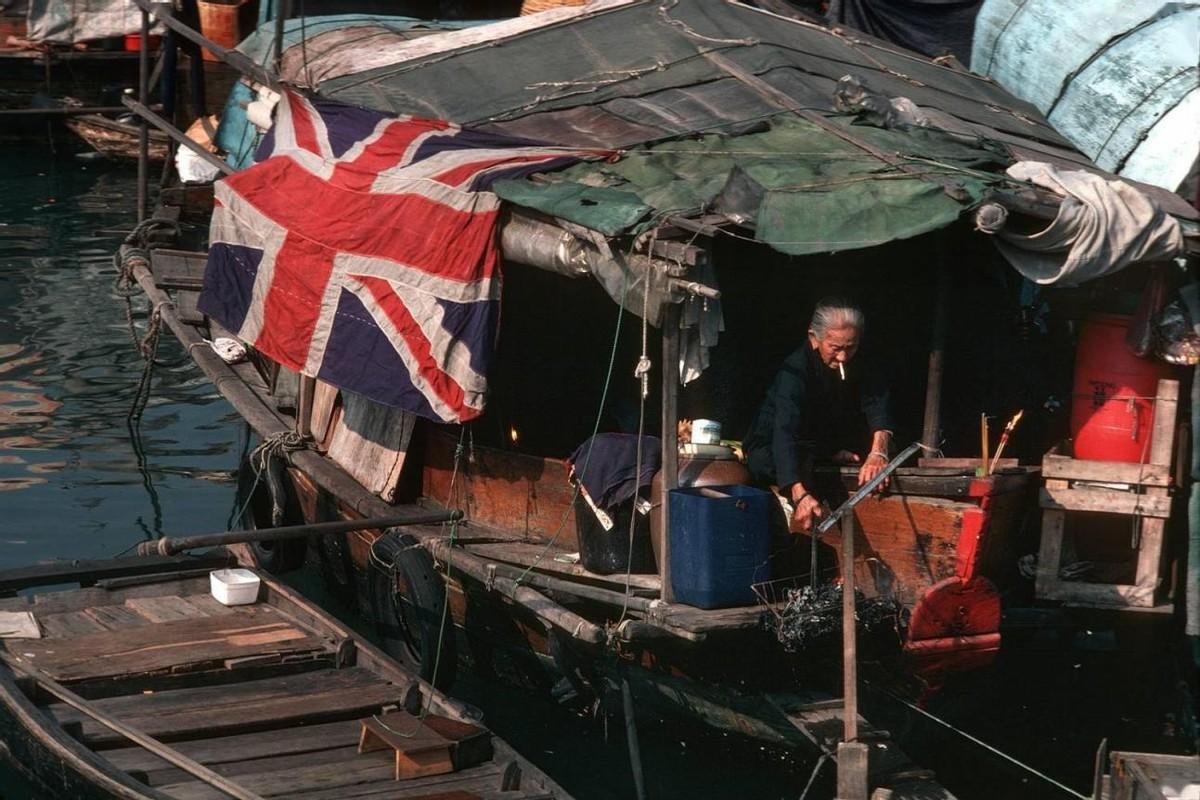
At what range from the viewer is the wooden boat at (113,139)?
25.5 m

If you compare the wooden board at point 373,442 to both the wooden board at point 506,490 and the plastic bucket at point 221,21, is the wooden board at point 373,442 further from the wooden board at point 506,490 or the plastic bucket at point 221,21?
the plastic bucket at point 221,21

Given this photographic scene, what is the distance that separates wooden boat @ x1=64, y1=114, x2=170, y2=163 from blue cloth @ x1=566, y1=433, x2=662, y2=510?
18.9 meters

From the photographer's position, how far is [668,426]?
748 cm

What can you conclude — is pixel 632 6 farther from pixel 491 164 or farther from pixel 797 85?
pixel 491 164

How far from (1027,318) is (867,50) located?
8.26 ft

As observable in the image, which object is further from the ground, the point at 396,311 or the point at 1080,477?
the point at 396,311

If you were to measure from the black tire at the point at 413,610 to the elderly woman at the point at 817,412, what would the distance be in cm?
179

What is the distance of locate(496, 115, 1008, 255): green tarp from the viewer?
736 cm

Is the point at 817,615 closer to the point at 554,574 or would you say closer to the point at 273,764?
the point at 554,574

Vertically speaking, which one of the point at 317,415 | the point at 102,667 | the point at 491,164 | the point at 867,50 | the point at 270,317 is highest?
the point at 867,50

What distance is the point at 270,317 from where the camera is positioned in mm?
9523

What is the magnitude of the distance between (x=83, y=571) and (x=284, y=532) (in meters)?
1.16

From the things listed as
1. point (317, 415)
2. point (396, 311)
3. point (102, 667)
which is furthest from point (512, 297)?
point (102, 667)

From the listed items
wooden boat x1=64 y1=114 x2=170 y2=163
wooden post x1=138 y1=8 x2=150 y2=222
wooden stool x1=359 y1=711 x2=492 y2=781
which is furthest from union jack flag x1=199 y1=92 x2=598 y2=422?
wooden boat x1=64 y1=114 x2=170 y2=163
